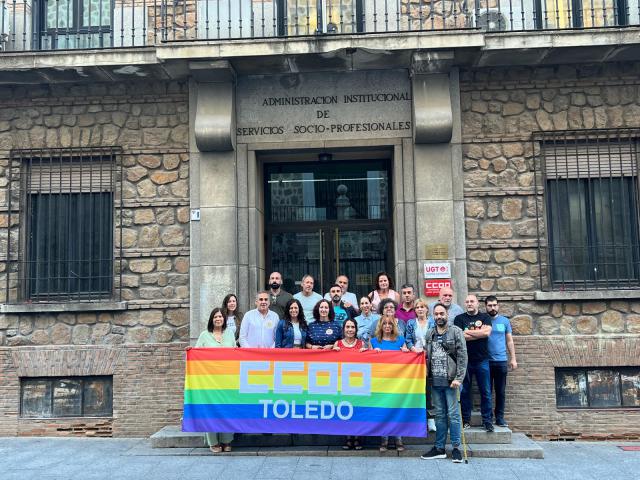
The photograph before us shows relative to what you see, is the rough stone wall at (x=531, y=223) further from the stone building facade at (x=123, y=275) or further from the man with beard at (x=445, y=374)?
the stone building facade at (x=123, y=275)

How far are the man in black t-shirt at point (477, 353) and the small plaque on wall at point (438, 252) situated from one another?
97cm

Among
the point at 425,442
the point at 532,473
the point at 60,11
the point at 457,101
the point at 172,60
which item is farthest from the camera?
the point at 60,11

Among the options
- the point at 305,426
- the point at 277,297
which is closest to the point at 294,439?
the point at 305,426

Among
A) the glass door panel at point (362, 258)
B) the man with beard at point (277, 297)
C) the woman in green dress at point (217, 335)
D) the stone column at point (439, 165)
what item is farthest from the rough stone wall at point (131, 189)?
the stone column at point (439, 165)

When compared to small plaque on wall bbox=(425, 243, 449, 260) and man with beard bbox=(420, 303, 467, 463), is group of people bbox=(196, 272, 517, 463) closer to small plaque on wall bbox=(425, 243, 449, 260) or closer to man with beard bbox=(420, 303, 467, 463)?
man with beard bbox=(420, 303, 467, 463)

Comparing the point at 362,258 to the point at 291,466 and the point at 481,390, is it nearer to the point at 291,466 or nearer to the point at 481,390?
the point at 481,390

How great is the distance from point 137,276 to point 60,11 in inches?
177

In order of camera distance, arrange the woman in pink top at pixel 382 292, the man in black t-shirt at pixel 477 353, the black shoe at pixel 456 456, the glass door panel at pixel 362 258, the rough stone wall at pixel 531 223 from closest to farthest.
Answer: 1. the black shoe at pixel 456 456
2. the man in black t-shirt at pixel 477 353
3. the woman in pink top at pixel 382 292
4. the rough stone wall at pixel 531 223
5. the glass door panel at pixel 362 258

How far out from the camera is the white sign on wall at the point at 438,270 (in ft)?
30.5

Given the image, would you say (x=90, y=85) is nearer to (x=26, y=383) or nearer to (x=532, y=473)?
(x=26, y=383)

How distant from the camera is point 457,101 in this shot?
959 centimetres

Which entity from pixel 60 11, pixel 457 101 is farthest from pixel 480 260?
pixel 60 11

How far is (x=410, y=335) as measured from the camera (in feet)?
26.8

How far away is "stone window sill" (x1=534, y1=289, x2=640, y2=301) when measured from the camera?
9125 millimetres
